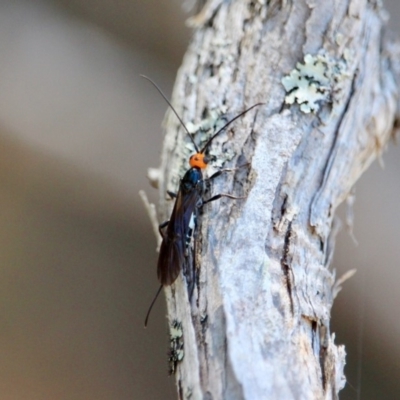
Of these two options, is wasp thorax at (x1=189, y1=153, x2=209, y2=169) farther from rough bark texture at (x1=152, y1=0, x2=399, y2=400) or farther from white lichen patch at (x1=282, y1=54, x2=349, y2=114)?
white lichen patch at (x1=282, y1=54, x2=349, y2=114)

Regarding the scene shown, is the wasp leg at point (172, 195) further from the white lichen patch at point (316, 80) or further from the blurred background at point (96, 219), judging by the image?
the blurred background at point (96, 219)

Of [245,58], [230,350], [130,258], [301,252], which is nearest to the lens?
[230,350]

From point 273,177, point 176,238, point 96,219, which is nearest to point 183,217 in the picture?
point 176,238

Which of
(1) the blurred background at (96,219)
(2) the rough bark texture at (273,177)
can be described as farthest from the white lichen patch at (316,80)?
(1) the blurred background at (96,219)

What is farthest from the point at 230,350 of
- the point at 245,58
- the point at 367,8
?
the point at 367,8

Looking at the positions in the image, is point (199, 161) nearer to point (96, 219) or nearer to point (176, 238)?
point (176, 238)

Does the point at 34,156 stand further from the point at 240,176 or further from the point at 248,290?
the point at 248,290
